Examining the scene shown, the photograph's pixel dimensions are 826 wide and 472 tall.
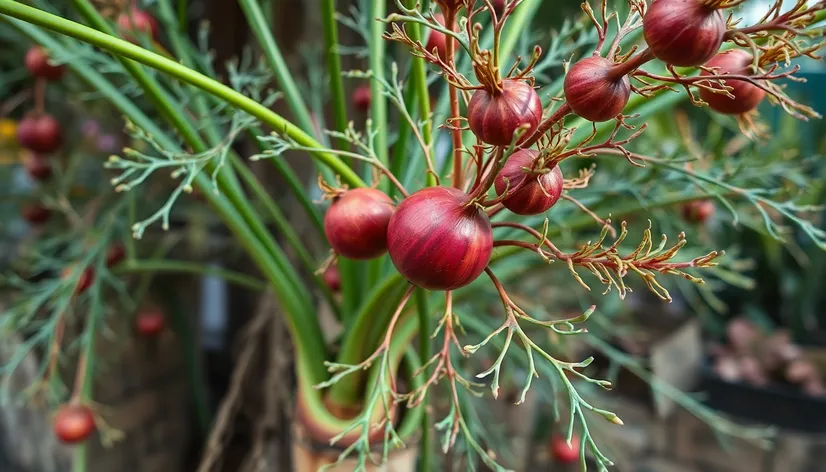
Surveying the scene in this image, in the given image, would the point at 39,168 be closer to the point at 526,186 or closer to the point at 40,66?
the point at 40,66

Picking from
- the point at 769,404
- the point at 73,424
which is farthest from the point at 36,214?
the point at 769,404

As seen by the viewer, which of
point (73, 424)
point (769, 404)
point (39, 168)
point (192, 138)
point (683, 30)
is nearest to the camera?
point (683, 30)

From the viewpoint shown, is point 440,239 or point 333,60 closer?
point 440,239

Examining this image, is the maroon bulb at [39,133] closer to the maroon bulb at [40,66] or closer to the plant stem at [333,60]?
the maroon bulb at [40,66]

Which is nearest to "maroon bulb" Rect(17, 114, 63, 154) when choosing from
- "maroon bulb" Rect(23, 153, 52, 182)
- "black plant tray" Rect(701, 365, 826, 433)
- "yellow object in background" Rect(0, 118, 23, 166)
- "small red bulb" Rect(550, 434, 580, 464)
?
"maroon bulb" Rect(23, 153, 52, 182)

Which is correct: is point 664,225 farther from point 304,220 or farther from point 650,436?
point 650,436

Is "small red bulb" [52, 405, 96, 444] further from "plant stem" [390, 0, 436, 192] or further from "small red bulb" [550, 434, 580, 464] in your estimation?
"small red bulb" [550, 434, 580, 464]

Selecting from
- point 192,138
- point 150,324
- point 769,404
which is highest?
point 192,138

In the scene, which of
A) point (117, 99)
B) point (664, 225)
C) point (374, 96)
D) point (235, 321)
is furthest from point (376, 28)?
point (235, 321)
